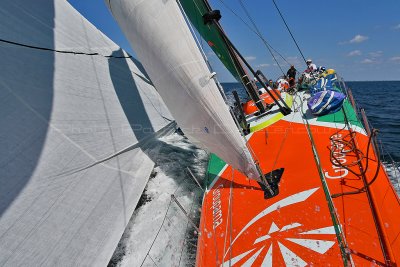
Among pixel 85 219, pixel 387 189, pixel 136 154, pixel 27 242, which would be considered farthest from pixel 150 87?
pixel 387 189

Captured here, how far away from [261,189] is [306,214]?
627 millimetres

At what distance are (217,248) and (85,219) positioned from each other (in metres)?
1.37

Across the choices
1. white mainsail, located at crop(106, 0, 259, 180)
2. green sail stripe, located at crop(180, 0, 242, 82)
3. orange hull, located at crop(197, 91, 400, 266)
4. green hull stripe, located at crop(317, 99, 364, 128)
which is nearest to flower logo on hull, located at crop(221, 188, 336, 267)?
orange hull, located at crop(197, 91, 400, 266)

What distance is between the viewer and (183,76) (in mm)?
2326

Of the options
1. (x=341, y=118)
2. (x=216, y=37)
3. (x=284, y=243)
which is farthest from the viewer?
(x=216, y=37)

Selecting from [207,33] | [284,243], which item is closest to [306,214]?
[284,243]

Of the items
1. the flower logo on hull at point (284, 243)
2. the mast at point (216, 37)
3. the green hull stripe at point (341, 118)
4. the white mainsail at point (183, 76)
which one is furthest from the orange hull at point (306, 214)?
the mast at point (216, 37)

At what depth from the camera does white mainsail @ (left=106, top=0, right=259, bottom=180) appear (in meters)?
2.29

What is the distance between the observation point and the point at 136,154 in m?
3.90

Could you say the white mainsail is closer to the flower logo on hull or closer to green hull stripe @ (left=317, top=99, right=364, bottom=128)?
the flower logo on hull

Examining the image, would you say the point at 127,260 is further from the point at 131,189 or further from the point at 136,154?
the point at 136,154

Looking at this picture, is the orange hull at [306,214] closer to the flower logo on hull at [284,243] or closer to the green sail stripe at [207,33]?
the flower logo on hull at [284,243]

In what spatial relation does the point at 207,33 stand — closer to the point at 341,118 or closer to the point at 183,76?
the point at 341,118

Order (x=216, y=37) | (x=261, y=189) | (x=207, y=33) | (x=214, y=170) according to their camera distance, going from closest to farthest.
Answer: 1. (x=261, y=189)
2. (x=214, y=170)
3. (x=216, y=37)
4. (x=207, y=33)
